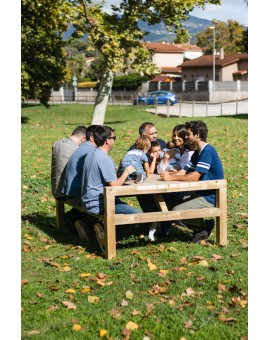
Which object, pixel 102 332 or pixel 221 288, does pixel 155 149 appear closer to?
pixel 221 288

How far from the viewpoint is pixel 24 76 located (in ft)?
116

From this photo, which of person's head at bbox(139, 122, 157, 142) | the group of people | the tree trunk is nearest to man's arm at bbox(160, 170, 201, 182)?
the group of people

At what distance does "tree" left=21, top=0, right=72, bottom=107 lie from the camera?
35.6m

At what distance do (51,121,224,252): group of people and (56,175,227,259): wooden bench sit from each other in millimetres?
150

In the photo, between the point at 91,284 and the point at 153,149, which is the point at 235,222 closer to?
the point at 153,149

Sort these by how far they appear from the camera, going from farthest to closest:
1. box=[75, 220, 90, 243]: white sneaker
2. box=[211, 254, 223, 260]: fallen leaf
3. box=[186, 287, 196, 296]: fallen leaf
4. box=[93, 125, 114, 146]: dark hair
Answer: box=[75, 220, 90, 243]: white sneaker < box=[93, 125, 114, 146]: dark hair < box=[211, 254, 223, 260]: fallen leaf < box=[186, 287, 196, 296]: fallen leaf

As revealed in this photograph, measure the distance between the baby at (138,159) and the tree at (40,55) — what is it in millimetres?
26816

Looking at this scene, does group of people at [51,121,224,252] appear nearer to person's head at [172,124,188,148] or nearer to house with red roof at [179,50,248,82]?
person's head at [172,124,188,148]

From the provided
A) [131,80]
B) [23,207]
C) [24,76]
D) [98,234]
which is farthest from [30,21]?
[131,80]

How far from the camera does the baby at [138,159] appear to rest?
8305 millimetres

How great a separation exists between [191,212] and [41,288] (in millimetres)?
2275

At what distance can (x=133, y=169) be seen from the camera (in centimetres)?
786

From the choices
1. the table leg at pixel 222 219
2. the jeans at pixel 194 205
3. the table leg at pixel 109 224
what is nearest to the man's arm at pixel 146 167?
the jeans at pixel 194 205

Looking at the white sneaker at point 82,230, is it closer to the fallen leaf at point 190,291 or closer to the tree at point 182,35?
the fallen leaf at point 190,291
